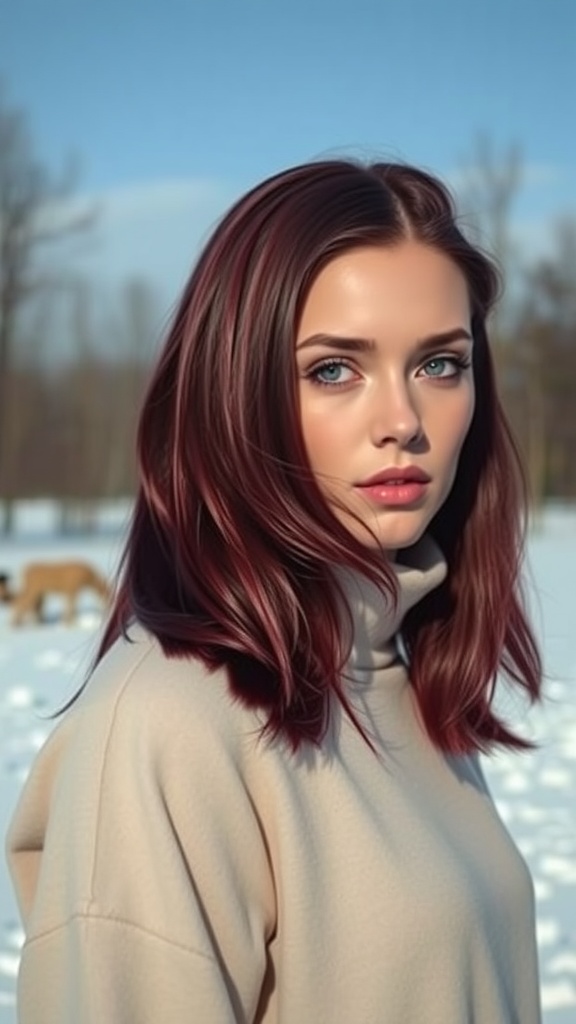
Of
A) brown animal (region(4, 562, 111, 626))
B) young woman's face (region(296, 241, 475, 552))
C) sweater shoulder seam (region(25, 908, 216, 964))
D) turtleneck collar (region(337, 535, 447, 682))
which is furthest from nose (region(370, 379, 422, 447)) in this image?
brown animal (region(4, 562, 111, 626))

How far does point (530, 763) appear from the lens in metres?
4.79

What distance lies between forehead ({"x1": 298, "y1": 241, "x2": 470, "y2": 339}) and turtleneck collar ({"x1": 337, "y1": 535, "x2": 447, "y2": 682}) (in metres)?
0.22

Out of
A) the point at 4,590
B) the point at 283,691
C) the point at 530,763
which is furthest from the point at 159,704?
the point at 4,590

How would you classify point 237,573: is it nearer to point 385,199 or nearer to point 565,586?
point 385,199

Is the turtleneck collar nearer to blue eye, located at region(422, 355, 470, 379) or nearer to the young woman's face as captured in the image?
the young woman's face

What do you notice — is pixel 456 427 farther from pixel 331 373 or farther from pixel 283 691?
pixel 283 691

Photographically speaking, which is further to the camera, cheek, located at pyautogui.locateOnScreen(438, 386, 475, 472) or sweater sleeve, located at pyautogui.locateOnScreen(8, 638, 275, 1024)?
cheek, located at pyautogui.locateOnScreen(438, 386, 475, 472)

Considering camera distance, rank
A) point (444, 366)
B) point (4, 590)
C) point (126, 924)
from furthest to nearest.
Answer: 1. point (4, 590)
2. point (444, 366)
3. point (126, 924)

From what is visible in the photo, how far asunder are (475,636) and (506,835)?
244 millimetres

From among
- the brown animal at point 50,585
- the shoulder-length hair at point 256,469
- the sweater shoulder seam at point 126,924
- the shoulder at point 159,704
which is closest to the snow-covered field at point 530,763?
the brown animal at point 50,585

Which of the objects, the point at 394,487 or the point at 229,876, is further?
the point at 394,487

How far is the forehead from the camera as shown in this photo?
108 centimetres

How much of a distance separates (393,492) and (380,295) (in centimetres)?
18

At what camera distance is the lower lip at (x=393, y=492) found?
1.12 metres
